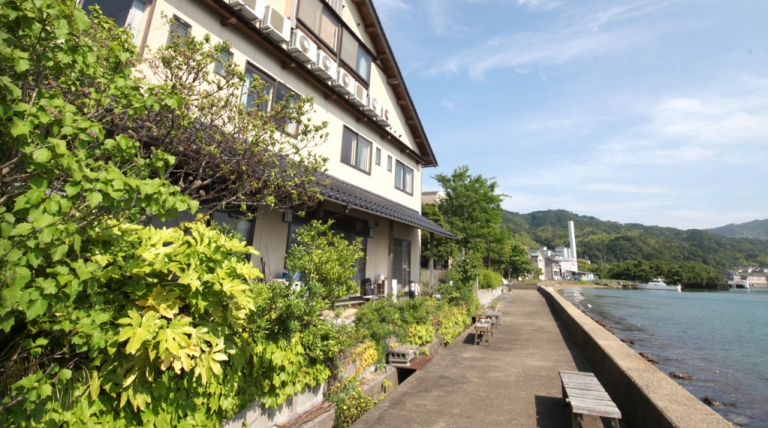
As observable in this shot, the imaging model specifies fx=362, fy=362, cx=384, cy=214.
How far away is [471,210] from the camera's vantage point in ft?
84.9

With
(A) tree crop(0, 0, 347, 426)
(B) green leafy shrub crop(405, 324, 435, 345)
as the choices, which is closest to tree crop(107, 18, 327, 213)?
(A) tree crop(0, 0, 347, 426)

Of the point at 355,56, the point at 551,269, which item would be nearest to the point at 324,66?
the point at 355,56

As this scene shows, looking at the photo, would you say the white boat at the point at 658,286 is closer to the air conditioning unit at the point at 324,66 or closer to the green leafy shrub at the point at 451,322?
the green leafy shrub at the point at 451,322

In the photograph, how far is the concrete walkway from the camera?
479 centimetres

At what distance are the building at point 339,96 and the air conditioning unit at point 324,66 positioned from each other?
0.03 m

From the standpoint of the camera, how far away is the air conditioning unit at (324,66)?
10.1 metres

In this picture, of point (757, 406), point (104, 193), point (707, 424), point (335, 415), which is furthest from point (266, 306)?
point (757, 406)

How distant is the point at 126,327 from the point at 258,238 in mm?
5596

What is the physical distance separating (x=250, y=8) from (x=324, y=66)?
2464 millimetres

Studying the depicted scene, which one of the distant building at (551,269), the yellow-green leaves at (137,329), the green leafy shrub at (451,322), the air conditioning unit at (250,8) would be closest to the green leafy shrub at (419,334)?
the green leafy shrub at (451,322)

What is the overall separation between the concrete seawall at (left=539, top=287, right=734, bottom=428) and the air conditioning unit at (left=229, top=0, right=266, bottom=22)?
9900 mm

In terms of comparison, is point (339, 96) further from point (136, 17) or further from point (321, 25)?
point (136, 17)

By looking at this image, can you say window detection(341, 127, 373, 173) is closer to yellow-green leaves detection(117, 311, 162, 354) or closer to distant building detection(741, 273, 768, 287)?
yellow-green leaves detection(117, 311, 162, 354)

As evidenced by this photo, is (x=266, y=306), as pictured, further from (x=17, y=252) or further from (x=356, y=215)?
(x=356, y=215)
